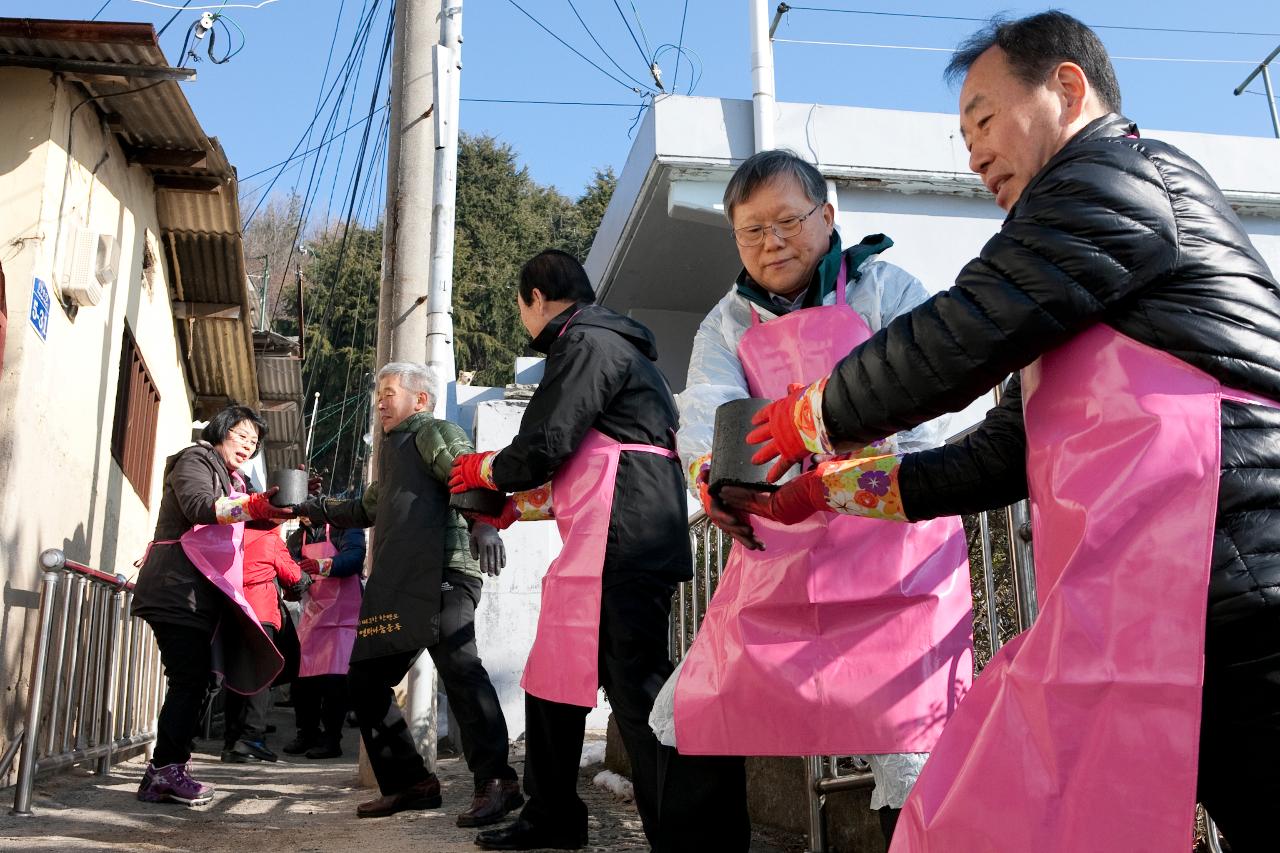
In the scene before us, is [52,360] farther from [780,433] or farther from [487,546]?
[780,433]

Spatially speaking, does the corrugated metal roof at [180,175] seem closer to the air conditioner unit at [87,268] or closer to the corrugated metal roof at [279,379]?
the corrugated metal roof at [279,379]

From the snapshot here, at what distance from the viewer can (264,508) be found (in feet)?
17.0

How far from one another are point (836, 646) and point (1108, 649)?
99 centimetres

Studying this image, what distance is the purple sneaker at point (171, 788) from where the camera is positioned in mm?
5047

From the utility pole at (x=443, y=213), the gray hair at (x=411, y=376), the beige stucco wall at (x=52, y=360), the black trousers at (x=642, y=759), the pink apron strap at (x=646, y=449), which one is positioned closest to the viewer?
the black trousers at (x=642, y=759)

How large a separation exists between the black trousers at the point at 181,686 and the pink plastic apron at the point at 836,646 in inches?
138

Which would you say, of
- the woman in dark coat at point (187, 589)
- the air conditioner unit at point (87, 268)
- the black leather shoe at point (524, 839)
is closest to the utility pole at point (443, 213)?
the woman in dark coat at point (187, 589)

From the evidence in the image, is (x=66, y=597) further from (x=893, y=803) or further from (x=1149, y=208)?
(x=1149, y=208)

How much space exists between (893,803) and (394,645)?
8.24 feet

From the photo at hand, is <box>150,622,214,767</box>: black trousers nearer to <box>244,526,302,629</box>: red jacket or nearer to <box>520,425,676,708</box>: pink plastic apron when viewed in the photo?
<box>244,526,302,629</box>: red jacket

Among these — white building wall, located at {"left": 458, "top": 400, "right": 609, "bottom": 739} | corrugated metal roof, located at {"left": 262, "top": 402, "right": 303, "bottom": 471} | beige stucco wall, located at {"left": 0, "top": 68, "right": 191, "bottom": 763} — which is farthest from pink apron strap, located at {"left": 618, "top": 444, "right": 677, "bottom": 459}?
corrugated metal roof, located at {"left": 262, "top": 402, "right": 303, "bottom": 471}

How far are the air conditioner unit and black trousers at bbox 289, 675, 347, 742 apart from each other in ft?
9.98

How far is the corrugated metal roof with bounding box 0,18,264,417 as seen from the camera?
5652 millimetres

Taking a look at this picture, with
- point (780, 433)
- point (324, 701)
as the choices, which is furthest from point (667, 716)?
point (324, 701)
